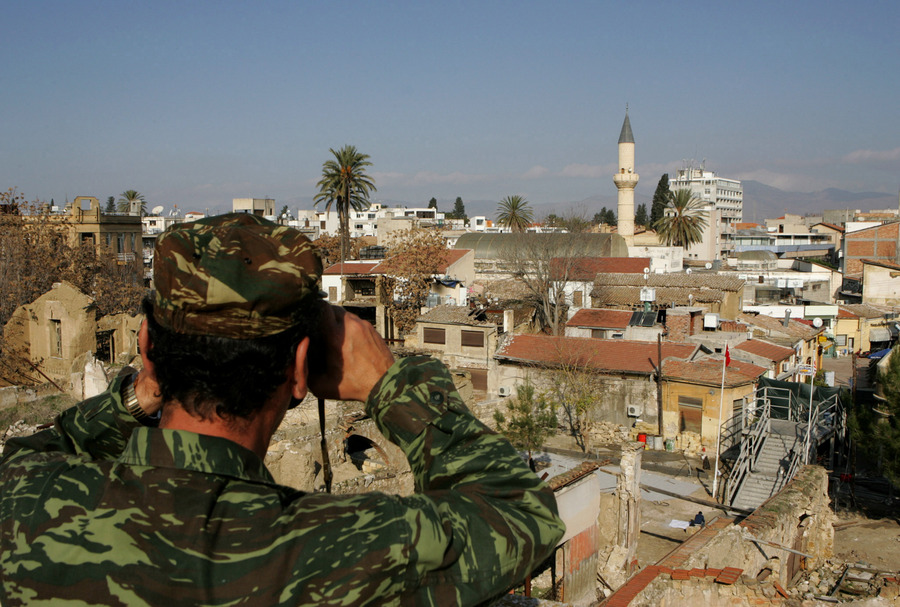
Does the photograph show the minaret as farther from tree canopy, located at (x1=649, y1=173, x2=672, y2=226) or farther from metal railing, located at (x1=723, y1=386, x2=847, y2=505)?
metal railing, located at (x1=723, y1=386, x2=847, y2=505)

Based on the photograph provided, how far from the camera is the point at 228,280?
1.23 m

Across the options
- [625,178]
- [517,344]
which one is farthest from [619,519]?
[625,178]

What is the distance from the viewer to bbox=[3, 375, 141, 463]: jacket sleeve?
60.3 inches

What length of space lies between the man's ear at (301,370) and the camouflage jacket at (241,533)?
0.47 ft

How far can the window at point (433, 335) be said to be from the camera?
2820 cm

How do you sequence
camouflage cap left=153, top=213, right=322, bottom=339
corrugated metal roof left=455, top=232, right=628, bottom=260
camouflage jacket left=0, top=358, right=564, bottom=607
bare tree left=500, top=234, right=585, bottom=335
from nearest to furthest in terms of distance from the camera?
camouflage jacket left=0, top=358, right=564, bottom=607
camouflage cap left=153, top=213, right=322, bottom=339
bare tree left=500, top=234, right=585, bottom=335
corrugated metal roof left=455, top=232, right=628, bottom=260

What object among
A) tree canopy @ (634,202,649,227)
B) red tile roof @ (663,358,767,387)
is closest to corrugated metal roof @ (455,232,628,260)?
red tile roof @ (663,358,767,387)

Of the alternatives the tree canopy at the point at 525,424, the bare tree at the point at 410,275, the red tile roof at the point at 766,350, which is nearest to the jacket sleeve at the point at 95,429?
the tree canopy at the point at 525,424

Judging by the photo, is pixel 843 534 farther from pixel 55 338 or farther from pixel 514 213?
pixel 514 213

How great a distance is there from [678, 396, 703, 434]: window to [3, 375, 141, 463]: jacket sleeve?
2288 centimetres

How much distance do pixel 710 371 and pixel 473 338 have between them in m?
8.59

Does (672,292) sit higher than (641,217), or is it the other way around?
(641,217)

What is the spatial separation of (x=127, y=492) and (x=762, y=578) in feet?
33.9

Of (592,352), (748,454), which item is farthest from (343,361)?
(592,352)
